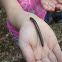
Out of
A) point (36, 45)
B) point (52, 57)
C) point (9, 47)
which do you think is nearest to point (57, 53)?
point (52, 57)

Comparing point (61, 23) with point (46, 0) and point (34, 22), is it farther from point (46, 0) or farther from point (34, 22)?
point (34, 22)

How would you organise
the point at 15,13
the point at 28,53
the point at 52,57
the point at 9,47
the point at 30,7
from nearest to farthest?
the point at 28,53
the point at 52,57
the point at 15,13
the point at 30,7
the point at 9,47

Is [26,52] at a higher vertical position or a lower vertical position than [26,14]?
Result: lower

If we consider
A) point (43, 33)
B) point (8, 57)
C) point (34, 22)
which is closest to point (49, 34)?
point (43, 33)

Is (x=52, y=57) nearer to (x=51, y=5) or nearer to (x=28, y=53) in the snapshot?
(x=28, y=53)

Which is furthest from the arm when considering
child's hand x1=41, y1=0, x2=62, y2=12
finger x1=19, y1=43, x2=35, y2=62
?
finger x1=19, y1=43, x2=35, y2=62

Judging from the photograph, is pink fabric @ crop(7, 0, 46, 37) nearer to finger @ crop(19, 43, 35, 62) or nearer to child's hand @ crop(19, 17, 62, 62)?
child's hand @ crop(19, 17, 62, 62)
